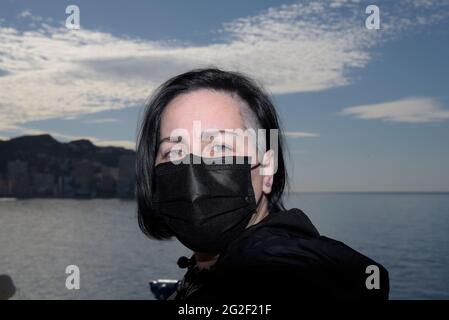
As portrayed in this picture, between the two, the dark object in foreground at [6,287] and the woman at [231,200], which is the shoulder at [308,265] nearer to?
the woman at [231,200]

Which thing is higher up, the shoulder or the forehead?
the forehead

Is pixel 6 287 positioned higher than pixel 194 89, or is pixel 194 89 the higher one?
pixel 194 89

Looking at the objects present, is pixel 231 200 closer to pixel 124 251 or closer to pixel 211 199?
pixel 211 199

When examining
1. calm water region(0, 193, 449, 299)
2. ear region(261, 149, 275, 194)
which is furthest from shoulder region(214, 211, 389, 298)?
calm water region(0, 193, 449, 299)

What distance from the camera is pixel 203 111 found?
5.57ft

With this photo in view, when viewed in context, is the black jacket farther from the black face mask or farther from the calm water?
the calm water

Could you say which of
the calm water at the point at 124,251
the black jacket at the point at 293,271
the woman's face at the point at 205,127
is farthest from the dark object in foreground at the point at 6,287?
the calm water at the point at 124,251

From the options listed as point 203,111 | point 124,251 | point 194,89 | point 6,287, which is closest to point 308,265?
point 203,111

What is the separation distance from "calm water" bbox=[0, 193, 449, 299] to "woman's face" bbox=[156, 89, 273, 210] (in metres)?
79.1

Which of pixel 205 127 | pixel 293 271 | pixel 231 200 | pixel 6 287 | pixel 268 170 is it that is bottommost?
pixel 6 287

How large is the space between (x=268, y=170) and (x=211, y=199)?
0.80ft

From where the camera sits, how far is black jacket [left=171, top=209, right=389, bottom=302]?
1435mm

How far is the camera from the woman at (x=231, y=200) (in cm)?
145
